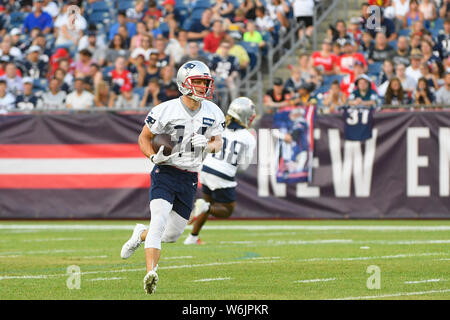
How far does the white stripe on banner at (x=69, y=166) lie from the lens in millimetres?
17656

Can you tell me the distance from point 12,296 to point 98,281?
1.23m

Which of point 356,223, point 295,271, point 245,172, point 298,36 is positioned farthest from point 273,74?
point 295,271

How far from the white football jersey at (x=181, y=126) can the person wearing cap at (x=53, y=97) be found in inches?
388

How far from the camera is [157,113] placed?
884 cm

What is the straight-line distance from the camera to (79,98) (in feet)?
60.4

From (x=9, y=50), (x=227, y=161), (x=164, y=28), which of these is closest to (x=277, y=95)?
(x=227, y=161)

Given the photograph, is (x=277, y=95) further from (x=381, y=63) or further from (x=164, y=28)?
(x=164, y=28)

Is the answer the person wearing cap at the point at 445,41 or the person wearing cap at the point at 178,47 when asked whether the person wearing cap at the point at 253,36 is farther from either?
the person wearing cap at the point at 445,41

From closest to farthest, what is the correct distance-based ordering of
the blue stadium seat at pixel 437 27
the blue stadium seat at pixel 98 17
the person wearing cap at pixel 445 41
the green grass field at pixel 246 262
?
the green grass field at pixel 246 262 < the person wearing cap at pixel 445 41 < the blue stadium seat at pixel 437 27 < the blue stadium seat at pixel 98 17

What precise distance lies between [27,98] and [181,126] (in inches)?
404

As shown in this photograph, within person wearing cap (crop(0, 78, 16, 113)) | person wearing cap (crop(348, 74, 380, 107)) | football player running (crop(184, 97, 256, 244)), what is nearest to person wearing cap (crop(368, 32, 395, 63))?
person wearing cap (crop(348, 74, 380, 107))

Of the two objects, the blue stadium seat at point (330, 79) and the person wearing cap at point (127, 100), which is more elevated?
the blue stadium seat at point (330, 79)

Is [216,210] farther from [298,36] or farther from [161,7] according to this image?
[161,7]

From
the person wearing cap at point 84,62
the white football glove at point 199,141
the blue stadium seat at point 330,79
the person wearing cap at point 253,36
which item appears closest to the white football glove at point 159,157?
the white football glove at point 199,141
